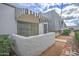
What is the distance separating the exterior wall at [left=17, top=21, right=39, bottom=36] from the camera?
176 cm

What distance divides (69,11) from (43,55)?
0.61 meters

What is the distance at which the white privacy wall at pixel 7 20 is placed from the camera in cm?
175

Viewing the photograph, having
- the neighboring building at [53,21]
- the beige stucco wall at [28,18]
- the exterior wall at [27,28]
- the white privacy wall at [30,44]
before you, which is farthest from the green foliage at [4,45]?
the neighboring building at [53,21]

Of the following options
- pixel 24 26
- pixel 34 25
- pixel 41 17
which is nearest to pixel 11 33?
pixel 24 26

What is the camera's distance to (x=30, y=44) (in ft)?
5.76

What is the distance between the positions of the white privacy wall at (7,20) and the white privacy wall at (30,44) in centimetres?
9

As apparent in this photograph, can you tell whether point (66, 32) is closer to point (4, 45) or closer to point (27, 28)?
point (27, 28)

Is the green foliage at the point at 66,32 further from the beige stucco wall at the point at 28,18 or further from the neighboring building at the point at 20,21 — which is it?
the beige stucco wall at the point at 28,18

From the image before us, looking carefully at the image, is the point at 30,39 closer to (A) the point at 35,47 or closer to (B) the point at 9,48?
(A) the point at 35,47

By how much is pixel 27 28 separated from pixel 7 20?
0.83 feet

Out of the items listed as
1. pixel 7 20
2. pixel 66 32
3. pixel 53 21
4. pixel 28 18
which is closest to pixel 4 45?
pixel 7 20

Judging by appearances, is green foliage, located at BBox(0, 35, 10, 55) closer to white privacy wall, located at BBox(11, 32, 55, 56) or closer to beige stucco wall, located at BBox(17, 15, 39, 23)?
white privacy wall, located at BBox(11, 32, 55, 56)

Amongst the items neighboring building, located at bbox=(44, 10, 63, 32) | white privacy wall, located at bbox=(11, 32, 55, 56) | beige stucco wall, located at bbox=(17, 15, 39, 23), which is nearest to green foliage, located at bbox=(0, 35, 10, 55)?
white privacy wall, located at bbox=(11, 32, 55, 56)

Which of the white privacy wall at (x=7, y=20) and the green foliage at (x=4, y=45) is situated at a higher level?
the white privacy wall at (x=7, y=20)
